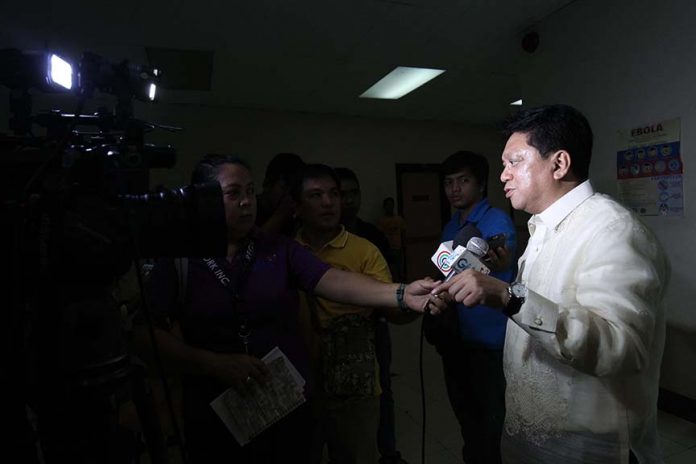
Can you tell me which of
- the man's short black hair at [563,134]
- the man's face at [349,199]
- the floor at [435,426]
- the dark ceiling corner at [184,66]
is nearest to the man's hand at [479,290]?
the man's short black hair at [563,134]

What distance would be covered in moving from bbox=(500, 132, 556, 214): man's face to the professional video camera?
923mm

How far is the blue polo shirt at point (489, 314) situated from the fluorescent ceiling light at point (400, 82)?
2.71 meters

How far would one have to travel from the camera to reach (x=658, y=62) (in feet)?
7.89

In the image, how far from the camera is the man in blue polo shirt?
5.88ft

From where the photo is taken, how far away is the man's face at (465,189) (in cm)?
213

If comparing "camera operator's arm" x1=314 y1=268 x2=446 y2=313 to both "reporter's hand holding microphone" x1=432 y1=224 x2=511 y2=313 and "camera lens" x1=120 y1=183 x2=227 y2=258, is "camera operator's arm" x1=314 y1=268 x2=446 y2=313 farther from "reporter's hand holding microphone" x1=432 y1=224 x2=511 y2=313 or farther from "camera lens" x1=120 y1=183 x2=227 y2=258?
"camera lens" x1=120 y1=183 x2=227 y2=258

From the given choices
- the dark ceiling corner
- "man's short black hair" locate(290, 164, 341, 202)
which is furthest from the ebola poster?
the dark ceiling corner

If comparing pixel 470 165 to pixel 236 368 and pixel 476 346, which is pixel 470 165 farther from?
pixel 236 368

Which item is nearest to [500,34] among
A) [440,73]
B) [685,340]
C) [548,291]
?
[440,73]

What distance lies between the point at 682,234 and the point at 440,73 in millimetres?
2803

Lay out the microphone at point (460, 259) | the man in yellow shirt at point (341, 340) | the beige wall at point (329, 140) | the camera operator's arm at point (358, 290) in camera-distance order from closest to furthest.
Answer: the microphone at point (460, 259), the camera operator's arm at point (358, 290), the man in yellow shirt at point (341, 340), the beige wall at point (329, 140)

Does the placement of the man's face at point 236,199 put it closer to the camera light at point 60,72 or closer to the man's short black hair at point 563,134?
the camera light at point 60,72

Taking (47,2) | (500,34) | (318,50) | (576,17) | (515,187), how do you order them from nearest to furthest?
(515,187), (47,2), (576,17), (500,34), (318,50)

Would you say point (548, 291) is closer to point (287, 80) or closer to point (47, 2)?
point (47, 2)
